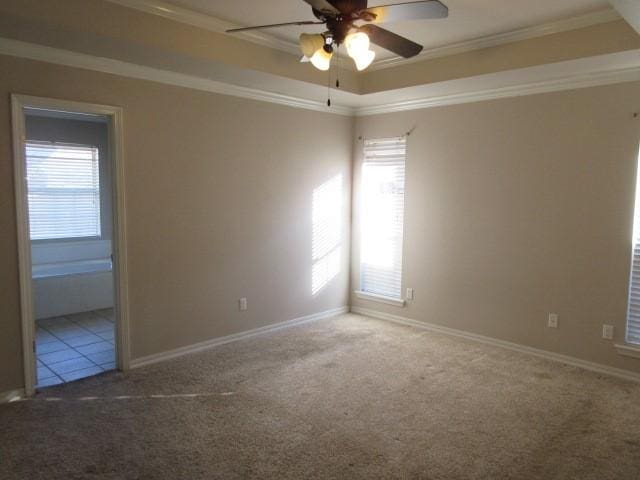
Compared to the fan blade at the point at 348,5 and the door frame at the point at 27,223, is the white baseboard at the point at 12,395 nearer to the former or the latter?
the door frame at the point at 27,223

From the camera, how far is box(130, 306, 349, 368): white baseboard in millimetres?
4066

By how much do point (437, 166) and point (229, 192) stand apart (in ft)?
6.91

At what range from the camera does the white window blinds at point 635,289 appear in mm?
3777

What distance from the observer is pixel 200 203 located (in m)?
4.29

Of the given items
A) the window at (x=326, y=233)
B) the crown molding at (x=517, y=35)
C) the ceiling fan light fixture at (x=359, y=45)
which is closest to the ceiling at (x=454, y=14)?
the crown molding at (x=517, y=35)

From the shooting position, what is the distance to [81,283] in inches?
225

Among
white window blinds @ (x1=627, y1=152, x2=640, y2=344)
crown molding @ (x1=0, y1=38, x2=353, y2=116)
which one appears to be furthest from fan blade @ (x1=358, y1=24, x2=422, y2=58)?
white window blinds @ (x1=627, y1=152, x2=640, y2=344)

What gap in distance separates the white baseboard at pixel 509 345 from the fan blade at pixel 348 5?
3.38 metres

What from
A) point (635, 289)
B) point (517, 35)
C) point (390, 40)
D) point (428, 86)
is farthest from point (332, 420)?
point (517, 35)

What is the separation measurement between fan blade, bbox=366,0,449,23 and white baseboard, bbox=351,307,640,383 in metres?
3.15

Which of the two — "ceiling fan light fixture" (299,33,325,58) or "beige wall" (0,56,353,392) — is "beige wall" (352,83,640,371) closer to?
"beige wall" (0,56,353,392)

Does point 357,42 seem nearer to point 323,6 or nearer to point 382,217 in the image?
point 323,6

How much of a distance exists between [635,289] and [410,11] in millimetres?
2896

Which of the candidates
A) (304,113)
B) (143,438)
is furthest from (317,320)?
(143,438)
